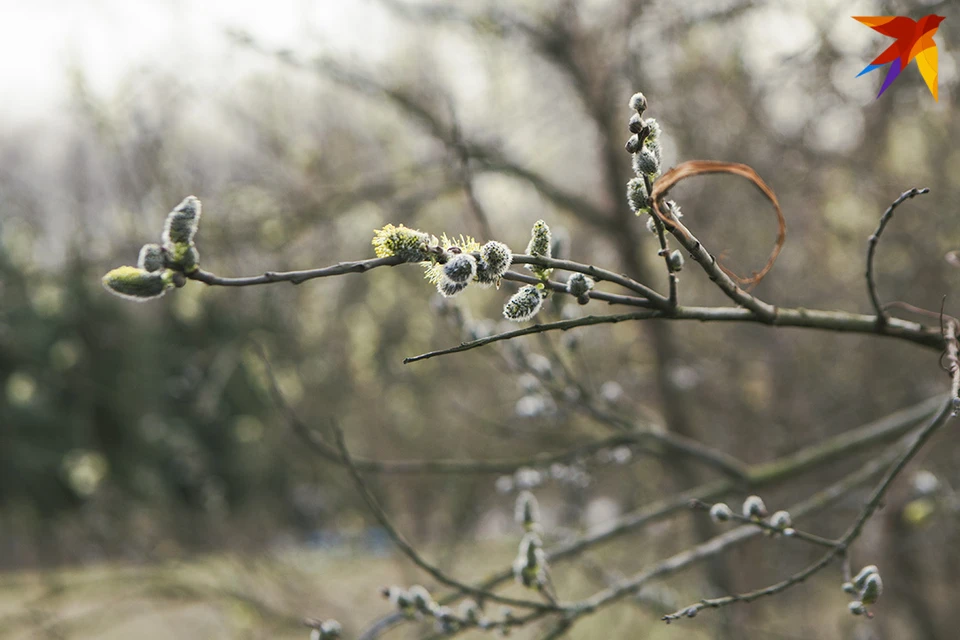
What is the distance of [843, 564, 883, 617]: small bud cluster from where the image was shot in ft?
4.84

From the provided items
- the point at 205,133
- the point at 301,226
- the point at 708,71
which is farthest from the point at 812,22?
the point at 205,133

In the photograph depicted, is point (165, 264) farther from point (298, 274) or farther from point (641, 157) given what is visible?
point (641, 157)

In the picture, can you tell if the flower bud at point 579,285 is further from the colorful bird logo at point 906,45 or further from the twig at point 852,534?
the colorful bird logo at point 906,45

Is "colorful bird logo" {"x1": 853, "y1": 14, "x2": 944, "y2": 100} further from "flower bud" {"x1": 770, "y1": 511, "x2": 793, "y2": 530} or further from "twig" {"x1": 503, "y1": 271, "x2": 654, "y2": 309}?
"flower bud" {"x1": 770, "y1": 511, "x2": 793, "y2": 530}

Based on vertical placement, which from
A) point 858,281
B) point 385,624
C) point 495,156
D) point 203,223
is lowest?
point 385,624

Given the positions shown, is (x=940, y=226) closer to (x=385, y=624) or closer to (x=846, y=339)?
(x=846, y=339)

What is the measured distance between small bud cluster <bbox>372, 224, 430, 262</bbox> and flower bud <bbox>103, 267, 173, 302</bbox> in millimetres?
310

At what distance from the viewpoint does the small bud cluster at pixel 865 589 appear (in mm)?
1477

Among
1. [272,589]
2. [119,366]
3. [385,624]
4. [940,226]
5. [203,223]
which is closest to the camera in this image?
[385,624]

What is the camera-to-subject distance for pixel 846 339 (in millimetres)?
5938

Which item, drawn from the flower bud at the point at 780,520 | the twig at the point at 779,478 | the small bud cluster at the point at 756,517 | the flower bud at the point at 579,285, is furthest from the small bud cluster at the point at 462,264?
the twig at the point at 779,478

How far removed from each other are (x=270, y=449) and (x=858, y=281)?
5249 mm

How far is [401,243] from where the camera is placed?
1071 millimetres

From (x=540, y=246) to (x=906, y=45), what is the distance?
95 centimetres
